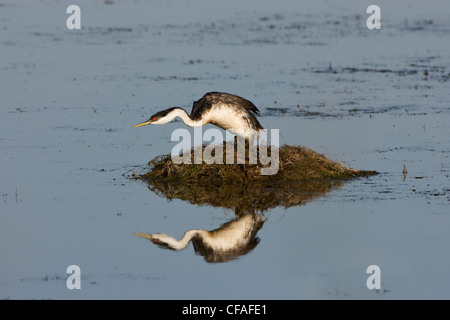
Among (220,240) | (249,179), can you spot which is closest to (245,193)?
(249,179)

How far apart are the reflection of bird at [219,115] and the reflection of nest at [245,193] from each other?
79 cm

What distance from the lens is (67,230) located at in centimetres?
1020

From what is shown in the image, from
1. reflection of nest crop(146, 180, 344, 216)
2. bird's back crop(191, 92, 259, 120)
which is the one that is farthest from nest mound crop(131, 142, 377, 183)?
bird's back crop(191, 92, 259, 120)

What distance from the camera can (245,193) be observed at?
469 inches

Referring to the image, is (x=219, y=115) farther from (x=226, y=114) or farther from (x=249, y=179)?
(x=249, y=179)

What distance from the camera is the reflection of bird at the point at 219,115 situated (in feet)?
40.1

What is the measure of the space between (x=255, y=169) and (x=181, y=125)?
380cm

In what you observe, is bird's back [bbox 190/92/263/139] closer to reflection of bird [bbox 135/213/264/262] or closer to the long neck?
the long neck

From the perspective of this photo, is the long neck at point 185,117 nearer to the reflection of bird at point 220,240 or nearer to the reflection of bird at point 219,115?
the reflection of bird at point 219,115

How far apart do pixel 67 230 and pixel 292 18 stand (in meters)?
19.2

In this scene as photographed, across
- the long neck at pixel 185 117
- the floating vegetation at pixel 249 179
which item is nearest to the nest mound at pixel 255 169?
the floating vegetation at pixel 249 179
